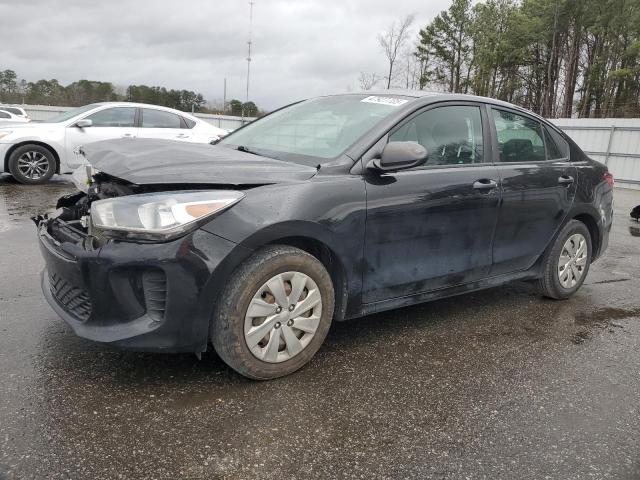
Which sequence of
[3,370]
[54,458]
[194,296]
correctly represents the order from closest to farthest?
[54,458] → [194,296] → [3,370]

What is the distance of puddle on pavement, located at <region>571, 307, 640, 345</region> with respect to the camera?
12.8 ft

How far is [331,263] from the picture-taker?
3.01 m

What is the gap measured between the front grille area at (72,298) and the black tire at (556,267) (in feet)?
11.3

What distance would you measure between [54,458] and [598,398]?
2.69 meters

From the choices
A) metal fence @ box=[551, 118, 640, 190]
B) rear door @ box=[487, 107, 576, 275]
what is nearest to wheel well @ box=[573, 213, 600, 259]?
rear door @ box=[487, 107, 576, 275]

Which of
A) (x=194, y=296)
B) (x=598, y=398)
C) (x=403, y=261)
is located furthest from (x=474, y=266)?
(x=194, y=296)

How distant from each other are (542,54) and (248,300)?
54092mm

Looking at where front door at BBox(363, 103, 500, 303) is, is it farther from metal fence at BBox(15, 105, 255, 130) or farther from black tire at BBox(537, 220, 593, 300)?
metal fence at BBox(15, 105, 255, 130)

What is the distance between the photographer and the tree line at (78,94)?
125ft

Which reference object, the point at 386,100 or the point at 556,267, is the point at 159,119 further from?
the point at 556,267

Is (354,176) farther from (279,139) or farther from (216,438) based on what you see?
(216,438)

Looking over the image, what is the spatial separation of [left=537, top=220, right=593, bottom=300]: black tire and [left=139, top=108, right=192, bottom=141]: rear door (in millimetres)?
7278

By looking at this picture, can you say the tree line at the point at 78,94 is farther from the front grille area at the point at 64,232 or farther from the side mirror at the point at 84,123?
the front grille area at the point at 64,232

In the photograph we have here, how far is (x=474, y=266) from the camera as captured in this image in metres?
3.73
